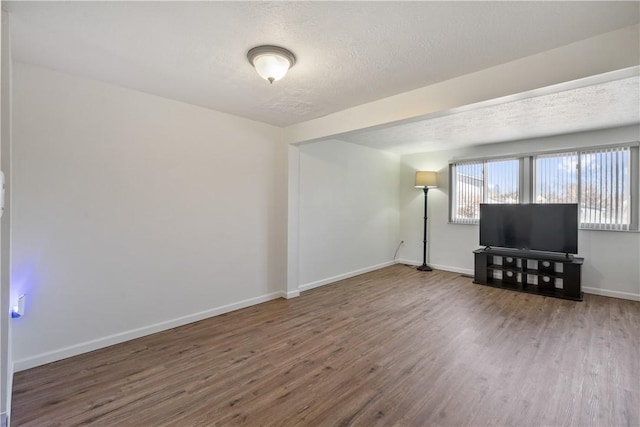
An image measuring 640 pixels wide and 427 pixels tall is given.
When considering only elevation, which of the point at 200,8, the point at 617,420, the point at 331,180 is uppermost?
the point at 200,8

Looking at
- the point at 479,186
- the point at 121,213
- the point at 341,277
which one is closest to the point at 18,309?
the point at 121,213

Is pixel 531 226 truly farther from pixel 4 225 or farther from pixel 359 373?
pixel 4 225

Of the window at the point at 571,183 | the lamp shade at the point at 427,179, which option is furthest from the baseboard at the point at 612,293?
the lamp shade at the point at 427,179

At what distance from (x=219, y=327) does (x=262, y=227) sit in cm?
135

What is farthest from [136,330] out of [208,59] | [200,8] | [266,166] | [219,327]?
[200,8]

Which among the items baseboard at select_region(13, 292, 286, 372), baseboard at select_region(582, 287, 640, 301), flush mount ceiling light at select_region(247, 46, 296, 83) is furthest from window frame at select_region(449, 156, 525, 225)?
flush mount ceiling light at select_region(247, 46, 296, 83)

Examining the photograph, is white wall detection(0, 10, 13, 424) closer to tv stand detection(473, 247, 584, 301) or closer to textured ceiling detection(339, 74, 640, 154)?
textured ceiling detection(339, 74, 640, 154)

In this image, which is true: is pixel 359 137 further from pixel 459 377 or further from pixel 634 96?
pixel 459 377

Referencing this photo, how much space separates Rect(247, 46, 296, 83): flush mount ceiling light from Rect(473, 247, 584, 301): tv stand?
4.46 metres

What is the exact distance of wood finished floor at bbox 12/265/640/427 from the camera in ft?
5.99

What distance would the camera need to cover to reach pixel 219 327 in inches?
122

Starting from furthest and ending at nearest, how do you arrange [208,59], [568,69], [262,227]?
[262,227] < [208,59] < [568,69]

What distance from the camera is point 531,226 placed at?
4.56 m

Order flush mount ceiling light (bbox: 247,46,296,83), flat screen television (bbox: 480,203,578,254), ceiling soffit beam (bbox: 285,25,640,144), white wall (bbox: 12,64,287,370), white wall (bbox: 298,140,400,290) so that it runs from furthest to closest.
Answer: white wall (bbox: 298,140,400,290), flat screen television (bbox: 480,203,578,254), white wall (bbox: 12,64,287,370), flush mount ceiling light (bbox: 247,46,296,83), ceiling soffit beam (bbox: 285,25,640,144)
